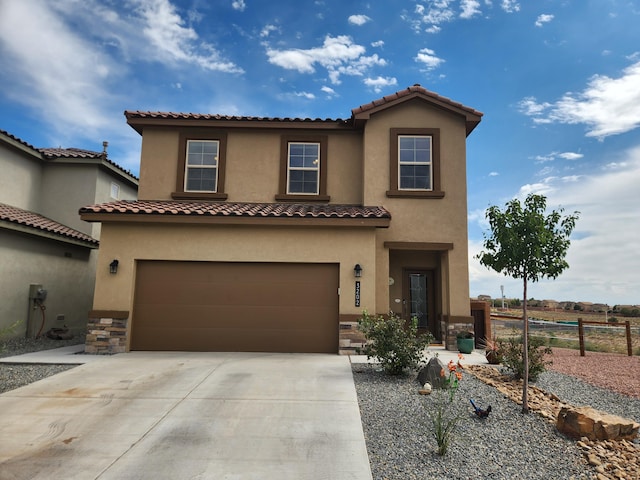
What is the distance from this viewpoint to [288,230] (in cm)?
1030

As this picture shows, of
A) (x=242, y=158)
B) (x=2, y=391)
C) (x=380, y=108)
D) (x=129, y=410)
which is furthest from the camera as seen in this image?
(x=242, y=158)

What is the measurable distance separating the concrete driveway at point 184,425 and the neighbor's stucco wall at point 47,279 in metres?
5.20

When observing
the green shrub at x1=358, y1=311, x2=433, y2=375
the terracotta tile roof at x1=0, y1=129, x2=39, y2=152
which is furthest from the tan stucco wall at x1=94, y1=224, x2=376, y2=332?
the terracotta tile roof at x1=0, y1=129, x2=39, y2=152

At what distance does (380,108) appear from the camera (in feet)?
37.2

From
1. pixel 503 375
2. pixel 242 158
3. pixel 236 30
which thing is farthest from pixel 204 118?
pixel 503 375

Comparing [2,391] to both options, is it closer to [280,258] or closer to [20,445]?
[20,445]

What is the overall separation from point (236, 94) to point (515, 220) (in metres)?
12.3

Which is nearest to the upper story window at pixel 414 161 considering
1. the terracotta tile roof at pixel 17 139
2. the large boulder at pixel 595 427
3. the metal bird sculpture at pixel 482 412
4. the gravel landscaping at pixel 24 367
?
the metal bird sculpture at pixel 482 412

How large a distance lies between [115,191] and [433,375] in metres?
15.0

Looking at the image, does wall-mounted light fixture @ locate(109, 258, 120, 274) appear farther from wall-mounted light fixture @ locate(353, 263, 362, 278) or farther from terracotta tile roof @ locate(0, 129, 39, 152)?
terracotta tile roof @ locate(0, 129, 39, 152)

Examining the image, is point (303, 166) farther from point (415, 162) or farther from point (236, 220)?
point (415, 162)

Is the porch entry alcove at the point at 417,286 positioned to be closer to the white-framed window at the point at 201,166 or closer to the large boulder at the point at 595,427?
the white-framed window at the point at 201,166

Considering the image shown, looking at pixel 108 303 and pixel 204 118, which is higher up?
pixel 204 118

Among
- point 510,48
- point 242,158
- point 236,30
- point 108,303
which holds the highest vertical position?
point 236,30
